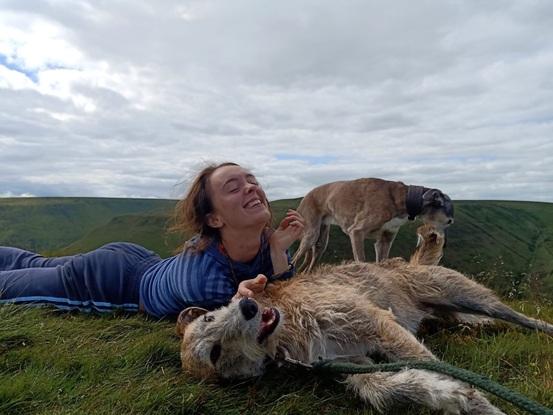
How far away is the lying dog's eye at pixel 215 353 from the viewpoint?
13.3 ft

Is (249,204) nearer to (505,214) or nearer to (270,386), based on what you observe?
(270,386)

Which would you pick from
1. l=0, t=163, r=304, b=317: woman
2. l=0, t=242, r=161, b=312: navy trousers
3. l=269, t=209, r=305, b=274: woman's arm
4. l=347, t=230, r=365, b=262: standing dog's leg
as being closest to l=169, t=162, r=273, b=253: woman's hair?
l=0, t=163, r=304, b=317: woman

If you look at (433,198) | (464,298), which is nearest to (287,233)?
(464,298)

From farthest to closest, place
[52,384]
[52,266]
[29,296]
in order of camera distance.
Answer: [52,266]
[29,296]
[52,384]

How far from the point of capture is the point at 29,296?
6125mm

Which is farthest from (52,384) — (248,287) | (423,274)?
(423,274)

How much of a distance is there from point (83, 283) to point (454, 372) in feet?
15.2

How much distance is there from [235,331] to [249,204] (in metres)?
1.90

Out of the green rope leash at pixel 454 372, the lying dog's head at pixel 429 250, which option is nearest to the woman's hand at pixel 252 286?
the green rope leash at pixel 454 372

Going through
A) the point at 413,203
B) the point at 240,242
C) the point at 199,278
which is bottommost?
the point at 199,278

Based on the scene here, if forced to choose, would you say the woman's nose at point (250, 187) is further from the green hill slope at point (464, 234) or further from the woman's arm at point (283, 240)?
the green hill slope at point (464, 234)

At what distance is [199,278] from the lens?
5.47 meters

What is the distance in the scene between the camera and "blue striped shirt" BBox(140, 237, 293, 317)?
5.39m

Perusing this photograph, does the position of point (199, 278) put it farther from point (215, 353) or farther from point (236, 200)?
point (215, 353)
